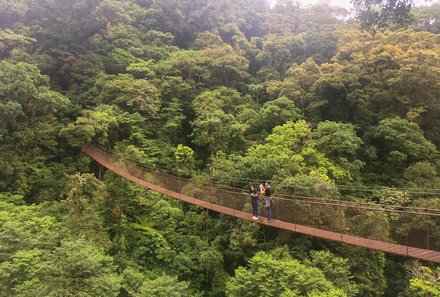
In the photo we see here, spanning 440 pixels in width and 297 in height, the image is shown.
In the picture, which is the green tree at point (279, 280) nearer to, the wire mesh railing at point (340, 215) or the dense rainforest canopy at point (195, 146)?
the dense rainforest canopy at point (195, 146)

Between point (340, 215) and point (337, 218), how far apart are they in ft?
2.02

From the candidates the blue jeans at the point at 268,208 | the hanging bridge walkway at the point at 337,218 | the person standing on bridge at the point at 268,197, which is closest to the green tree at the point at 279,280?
the hanging bridge walkway at the point at 337,218

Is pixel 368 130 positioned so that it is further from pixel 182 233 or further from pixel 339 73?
pixel 182 233

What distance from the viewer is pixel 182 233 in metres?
10.5

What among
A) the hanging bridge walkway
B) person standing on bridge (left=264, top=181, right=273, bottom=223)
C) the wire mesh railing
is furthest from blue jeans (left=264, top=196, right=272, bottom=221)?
the wire mesh railing

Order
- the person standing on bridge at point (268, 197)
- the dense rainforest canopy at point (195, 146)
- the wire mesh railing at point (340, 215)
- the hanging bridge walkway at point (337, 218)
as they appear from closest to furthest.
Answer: the hanging bridge walkway at point (337, 218) < the wire mesh railing at point (340, 215) < the person standing on bridge at point (268, 197) < the dense rainforest canopy at point (195, 146)

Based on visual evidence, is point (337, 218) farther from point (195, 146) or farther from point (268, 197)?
point (195, 146)

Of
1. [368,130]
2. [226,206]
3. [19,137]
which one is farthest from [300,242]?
[19,137]

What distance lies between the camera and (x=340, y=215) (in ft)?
19.9

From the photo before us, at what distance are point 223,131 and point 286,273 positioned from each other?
7.25 m

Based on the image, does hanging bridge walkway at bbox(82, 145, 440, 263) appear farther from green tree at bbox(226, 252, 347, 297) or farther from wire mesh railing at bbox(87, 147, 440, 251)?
green tree at bbox(226, 252, 347, 297)

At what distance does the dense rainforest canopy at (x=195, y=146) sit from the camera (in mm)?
7457

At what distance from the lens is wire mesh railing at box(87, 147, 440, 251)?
19.5 ft

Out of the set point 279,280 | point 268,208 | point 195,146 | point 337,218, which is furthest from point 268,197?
point 195,146
